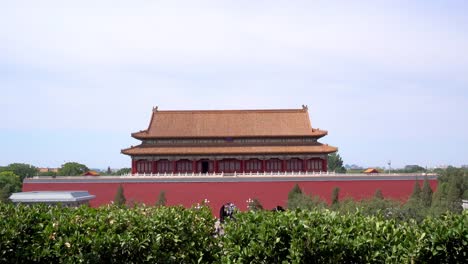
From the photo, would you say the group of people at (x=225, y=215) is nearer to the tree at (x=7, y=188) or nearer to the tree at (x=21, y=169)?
the tree at (x=7, y=188)

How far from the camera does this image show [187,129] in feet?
167

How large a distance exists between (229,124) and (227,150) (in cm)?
382

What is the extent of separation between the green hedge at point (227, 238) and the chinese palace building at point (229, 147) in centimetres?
3524

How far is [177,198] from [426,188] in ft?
63.7

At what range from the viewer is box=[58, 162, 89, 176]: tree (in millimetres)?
93375

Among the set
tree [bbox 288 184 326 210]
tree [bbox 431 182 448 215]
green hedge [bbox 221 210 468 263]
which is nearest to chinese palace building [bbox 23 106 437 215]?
tree [bbox 288 184 326 210]

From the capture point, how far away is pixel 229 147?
49500mm

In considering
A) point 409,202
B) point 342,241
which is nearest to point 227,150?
point 409,202

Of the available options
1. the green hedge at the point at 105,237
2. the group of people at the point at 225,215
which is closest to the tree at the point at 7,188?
the group of people at the point at 225,215

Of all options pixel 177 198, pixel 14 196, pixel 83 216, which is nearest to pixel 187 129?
pixel 177 198

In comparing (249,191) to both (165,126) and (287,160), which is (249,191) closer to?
(287,160)

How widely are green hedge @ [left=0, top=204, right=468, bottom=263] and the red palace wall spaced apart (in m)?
33.2

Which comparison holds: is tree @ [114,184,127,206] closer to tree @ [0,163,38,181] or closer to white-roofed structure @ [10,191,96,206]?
white-roofed structure @ [10,191,96,206]

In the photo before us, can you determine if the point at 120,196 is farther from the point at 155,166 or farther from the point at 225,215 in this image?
the point at 225,215
